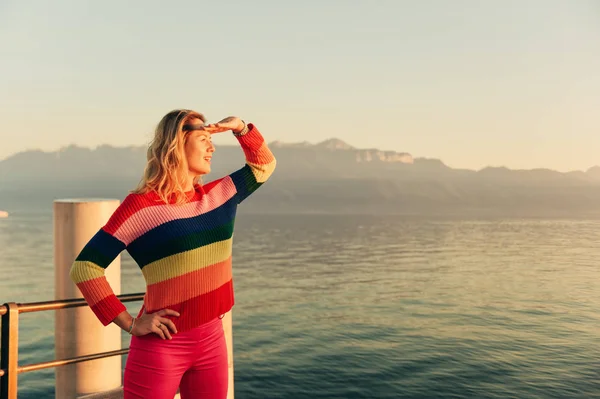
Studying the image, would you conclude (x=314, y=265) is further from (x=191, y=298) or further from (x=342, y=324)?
(x=191, y=298)

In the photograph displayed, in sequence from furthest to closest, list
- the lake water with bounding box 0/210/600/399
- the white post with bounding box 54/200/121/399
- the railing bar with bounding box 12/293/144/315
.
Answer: the lake water with bounding box 0/210/600/399
the white post with bounding box 54/200/121/399
the railing bar with bounding box 12/293/144/315

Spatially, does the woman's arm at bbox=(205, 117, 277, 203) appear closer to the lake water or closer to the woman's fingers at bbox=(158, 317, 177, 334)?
the woman's fingers at bbox=(158, 317, 177, 334)

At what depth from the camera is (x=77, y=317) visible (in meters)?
6.01

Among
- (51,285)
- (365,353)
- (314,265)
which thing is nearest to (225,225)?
(365,353)

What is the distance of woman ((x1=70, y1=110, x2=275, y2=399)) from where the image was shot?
8.79 feet

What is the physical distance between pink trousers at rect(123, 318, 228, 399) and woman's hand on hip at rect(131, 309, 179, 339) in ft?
0.21

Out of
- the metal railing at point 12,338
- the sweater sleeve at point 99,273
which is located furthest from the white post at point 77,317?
the sweater sleeve at point 99,273

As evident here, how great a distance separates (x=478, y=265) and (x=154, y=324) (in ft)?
225

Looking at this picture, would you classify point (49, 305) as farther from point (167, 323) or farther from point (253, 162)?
point (253, 162)

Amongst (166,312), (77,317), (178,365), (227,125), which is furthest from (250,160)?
(77,317)

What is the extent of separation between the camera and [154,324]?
8.72ft

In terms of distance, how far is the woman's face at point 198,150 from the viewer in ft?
9.34

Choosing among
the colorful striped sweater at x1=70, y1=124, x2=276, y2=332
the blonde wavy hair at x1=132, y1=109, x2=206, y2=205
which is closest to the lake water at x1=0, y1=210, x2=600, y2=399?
the colorful striped sweater at x1=70, y1=124, x2=276, y2=332

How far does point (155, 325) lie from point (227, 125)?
114 cm
